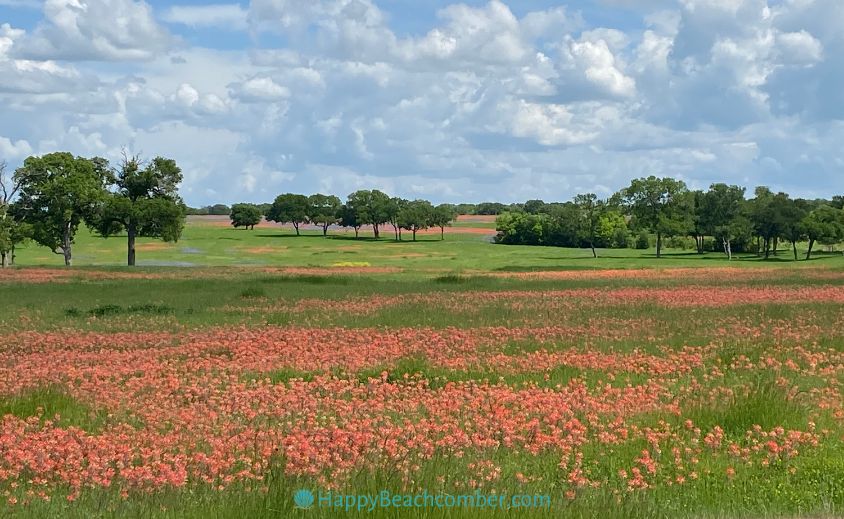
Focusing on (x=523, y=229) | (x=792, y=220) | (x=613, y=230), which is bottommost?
(x=523, y=229)

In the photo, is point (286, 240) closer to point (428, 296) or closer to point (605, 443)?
point (428, 296)

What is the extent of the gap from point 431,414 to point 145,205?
7841 cm

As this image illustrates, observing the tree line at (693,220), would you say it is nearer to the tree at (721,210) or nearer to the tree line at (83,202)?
the tree at (721,210)

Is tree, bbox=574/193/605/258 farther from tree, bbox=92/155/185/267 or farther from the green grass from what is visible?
the green grass

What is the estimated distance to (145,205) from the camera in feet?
279

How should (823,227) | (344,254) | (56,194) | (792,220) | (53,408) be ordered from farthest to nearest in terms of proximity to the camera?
1. (344,254)
2. (823,227)
3. (792,220)
4. (56,194)
5. (53,408)

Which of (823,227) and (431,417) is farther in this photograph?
(823,227)

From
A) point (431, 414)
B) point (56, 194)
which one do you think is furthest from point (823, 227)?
point (431, 414)

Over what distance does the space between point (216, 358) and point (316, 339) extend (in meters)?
3.65

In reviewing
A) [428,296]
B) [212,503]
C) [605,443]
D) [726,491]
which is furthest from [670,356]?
[428,296]

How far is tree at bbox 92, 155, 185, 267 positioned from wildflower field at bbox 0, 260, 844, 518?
6243 centimetres

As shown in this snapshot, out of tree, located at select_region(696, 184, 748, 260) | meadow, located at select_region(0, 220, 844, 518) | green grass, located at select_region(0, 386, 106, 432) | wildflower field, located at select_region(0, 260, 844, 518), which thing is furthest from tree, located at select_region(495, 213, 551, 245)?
green grass, located at select_region(0, 386, 106, 432)

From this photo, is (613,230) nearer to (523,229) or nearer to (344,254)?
(523,229)

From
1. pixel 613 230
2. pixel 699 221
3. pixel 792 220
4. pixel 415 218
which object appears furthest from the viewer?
pixel 415 218
